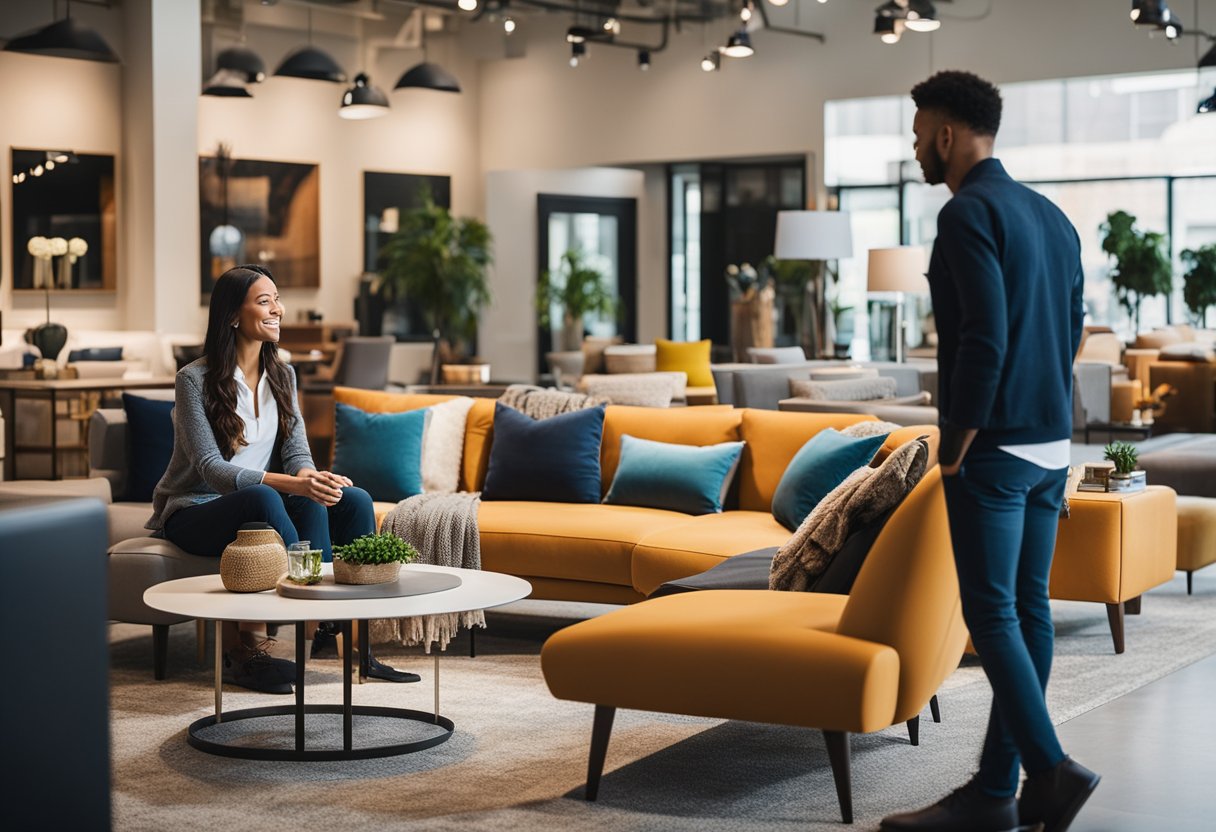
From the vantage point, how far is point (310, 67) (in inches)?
460

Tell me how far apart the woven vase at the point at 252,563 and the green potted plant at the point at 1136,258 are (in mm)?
10943

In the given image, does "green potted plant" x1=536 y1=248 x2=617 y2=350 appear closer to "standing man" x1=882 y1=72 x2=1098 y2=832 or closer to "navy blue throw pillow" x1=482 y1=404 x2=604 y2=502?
"navy blue throw pillow" x1=482 y1=404 x2=604 y2=502

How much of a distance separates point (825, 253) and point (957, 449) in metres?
6.73

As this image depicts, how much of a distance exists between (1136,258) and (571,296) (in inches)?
214

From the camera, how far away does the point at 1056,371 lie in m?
2.99

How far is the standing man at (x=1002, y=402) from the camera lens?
2.89 meters

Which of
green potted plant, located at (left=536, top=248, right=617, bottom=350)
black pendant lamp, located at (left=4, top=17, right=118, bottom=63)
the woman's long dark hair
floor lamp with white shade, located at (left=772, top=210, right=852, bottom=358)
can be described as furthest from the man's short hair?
green potted plant, located at (left=536, top=248, right=617, bottom=350)

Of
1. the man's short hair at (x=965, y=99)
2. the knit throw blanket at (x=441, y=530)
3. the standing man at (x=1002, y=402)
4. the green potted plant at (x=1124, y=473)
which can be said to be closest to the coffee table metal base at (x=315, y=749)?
the knit throw blanket at (x=441, y=530)

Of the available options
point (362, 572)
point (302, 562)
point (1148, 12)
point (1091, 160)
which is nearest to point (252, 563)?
point (302, 562)

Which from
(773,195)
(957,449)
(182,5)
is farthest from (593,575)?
(773,195)

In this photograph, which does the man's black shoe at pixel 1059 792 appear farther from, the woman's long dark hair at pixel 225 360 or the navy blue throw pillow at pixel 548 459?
the navy blue throw pillow at pixel 548 459

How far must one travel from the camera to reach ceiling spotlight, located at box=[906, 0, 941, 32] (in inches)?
404

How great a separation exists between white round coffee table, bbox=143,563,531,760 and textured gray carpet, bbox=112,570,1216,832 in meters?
0.04

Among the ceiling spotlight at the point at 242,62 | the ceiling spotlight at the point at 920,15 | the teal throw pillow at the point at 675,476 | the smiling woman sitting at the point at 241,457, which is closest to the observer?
the smiling woman sitting at the point at 241,457
